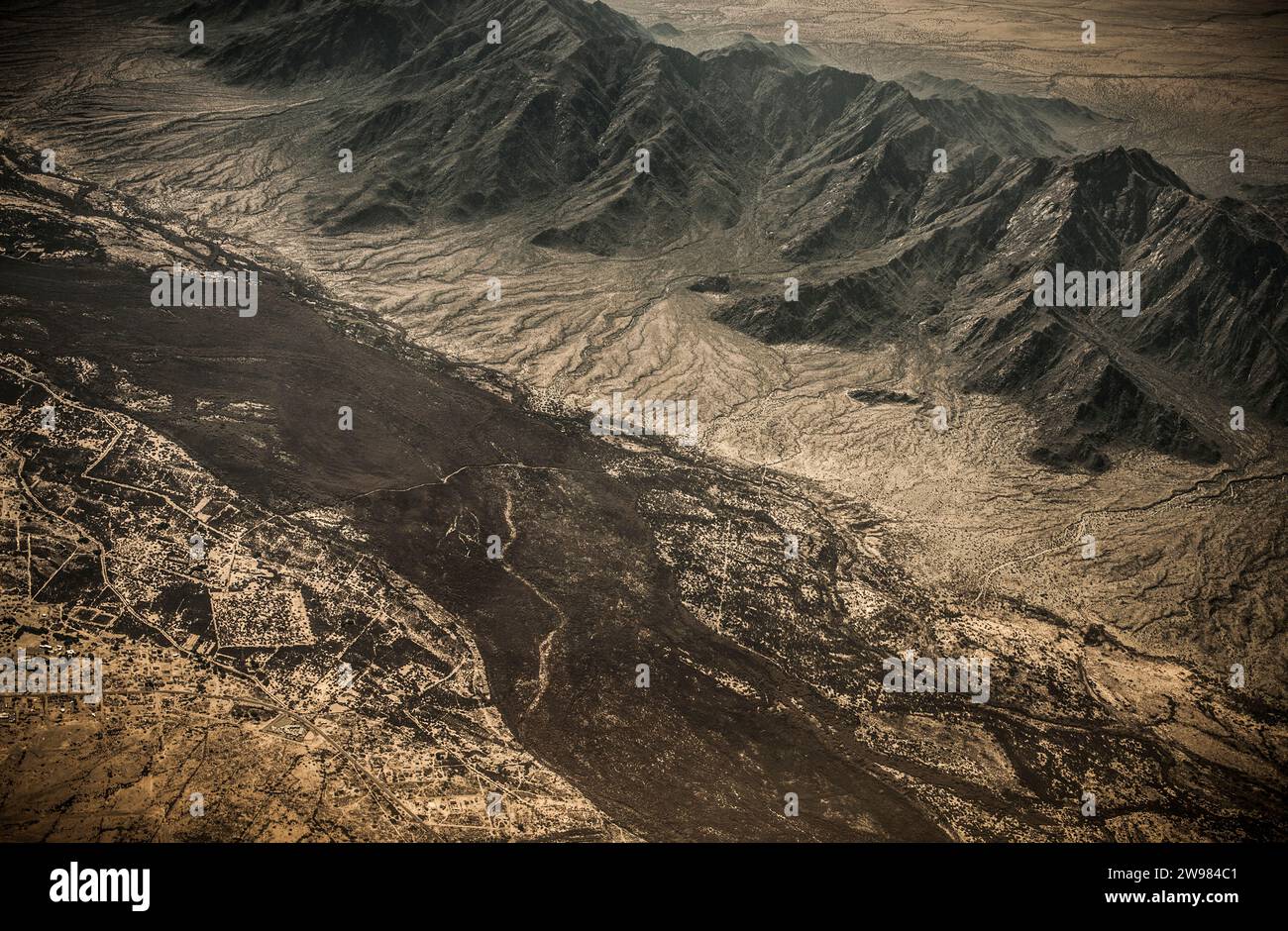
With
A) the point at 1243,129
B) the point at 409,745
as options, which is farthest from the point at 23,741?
the point at 1243,129

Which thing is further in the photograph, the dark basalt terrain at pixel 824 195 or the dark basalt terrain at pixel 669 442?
the dark basalt terrain at pixel 824 195

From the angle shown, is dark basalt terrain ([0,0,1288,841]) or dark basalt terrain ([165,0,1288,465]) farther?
dark basalt terrain ([165,0,1288,465])

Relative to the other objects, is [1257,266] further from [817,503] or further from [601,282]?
[601,282]

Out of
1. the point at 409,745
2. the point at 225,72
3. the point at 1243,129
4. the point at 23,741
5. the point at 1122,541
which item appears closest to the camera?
the point at 23,741

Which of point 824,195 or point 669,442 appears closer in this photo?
point 669,442

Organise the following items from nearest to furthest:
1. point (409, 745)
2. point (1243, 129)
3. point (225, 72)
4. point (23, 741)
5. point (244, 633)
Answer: point (23, 741)
point (409, 745)
point (244, 633)
point (225, 72)
point (1243, 129)

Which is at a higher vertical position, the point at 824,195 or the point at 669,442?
the point at 824,195

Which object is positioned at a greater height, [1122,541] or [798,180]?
[798,180]

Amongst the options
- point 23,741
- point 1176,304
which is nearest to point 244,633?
point 23,741

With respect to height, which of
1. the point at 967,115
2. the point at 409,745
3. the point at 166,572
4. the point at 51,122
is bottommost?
the point at 409,745

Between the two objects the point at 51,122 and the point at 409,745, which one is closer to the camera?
the point at 409,745
